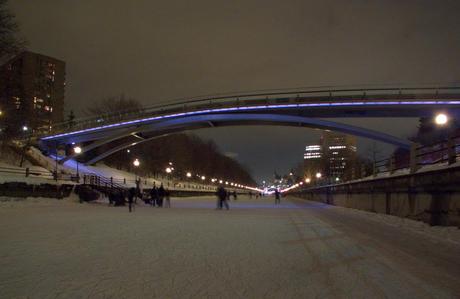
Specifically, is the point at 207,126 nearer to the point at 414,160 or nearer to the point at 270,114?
the point at 270,114

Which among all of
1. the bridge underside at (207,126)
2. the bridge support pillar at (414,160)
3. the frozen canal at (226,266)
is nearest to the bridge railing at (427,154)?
the bridge support pillar at (414,160)

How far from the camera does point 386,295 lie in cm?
416

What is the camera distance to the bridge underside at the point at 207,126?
43844 millimetres

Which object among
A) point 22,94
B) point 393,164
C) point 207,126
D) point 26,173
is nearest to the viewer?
point 393,164

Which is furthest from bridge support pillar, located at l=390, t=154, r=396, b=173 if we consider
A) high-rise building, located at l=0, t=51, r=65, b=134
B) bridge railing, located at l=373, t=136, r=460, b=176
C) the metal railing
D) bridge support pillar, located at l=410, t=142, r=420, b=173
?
the metal railing

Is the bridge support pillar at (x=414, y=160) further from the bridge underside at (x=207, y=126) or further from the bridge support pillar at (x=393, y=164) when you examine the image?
the bridge underside at (x=207, y=126)

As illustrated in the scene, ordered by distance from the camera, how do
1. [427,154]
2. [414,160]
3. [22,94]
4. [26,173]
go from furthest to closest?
[26,173] < [22,94] < [414,160] < [427,154]

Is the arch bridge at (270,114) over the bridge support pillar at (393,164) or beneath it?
over

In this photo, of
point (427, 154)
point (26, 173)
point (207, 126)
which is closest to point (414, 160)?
point (427, 154)

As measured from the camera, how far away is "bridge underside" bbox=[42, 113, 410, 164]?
144 ft

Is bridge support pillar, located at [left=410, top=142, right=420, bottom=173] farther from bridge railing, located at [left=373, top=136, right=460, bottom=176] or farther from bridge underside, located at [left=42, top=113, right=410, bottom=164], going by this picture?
bridge underside, located at [left=42, top=113, right=410, bottom=164]

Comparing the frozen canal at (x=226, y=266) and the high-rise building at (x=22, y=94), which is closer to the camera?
the frozen canal at (x=226, y=266)

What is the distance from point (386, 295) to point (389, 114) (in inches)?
1748

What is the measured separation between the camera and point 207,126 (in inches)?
2261
